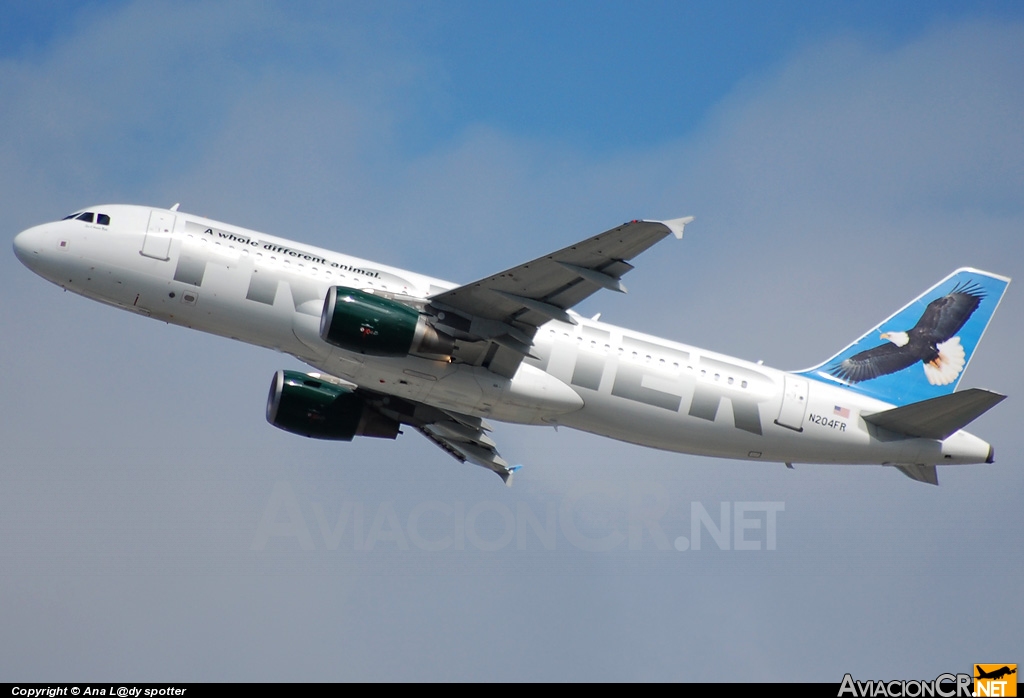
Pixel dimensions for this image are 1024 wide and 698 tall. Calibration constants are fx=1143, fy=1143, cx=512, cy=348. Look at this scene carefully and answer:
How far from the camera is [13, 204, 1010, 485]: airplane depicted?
33438 millimetres

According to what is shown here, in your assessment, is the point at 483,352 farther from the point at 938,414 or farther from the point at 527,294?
the point at 938,414

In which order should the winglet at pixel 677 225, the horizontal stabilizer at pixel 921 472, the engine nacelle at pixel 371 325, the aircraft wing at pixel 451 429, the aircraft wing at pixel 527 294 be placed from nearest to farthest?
1. the winglet at pixel 677 225
2. the aircraft wing at pixel 527 294
3. the engine nacelle at pixel 371 325
4. the horizontal stabilizer at pixel 921 472
5. the aircraft wing at pixel 451 429

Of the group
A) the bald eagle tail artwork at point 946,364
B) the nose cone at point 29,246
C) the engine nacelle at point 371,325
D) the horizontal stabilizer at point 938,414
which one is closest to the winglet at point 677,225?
the engine nacelle at point 371,325

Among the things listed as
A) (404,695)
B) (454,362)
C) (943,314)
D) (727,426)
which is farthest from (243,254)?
(943,314)

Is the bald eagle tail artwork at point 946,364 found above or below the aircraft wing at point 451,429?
above

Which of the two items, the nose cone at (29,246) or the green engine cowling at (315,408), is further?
the green engine cowling at (315,408)

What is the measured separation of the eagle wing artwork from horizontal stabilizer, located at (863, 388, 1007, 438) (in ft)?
8.68

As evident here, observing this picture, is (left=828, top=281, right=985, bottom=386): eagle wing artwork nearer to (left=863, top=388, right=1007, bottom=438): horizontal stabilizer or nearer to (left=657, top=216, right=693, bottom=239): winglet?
(left=863, top=388, right=1007, bottom=438): horizontal stabilizer

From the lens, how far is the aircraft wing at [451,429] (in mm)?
40188

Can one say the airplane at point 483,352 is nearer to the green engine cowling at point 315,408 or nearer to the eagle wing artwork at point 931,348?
the green engine cowling at point 315,408

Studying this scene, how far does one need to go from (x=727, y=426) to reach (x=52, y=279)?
21.5 meters

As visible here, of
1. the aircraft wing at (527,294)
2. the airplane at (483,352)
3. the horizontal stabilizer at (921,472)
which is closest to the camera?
the aircraft wing at (527,294)

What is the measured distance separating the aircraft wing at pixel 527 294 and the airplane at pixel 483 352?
0.05m

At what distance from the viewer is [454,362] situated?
35031 mm
